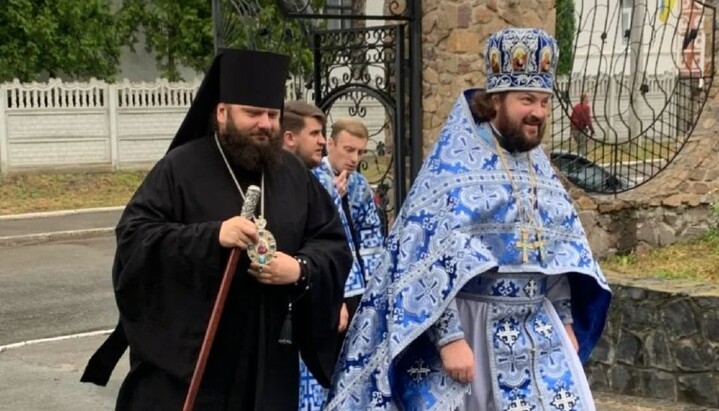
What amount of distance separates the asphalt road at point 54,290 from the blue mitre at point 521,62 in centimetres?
632

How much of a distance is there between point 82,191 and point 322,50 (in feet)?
41.9

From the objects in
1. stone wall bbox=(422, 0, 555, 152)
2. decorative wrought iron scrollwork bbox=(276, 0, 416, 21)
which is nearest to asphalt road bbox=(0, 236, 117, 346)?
decorative wrought iron scrollwork bbox=(276, 0, 416, 21)

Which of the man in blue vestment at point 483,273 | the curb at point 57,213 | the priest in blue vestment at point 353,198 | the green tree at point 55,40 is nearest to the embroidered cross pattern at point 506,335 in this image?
the man in blue vestment at point 483,273

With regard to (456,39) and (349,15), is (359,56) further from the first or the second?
(456,39)

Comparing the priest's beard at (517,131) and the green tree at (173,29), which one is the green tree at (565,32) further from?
the green tree at (173,29)

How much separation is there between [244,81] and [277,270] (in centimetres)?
63

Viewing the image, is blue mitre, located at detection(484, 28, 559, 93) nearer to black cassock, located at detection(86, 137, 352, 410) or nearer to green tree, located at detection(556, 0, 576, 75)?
black cassock, located at detection(86, 137, 352, 410)

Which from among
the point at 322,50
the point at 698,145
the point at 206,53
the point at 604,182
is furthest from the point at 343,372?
the point at 206,53

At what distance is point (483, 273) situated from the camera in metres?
4.08

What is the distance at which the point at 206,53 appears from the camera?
2620 centimetres

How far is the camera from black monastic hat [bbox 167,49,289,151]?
12.7 ft

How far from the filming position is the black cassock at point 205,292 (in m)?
3.80

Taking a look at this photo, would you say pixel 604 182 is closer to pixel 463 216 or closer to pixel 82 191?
pixel 463 216

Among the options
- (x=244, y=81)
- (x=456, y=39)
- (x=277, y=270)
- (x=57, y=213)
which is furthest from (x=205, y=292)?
(x=57, y=213)
